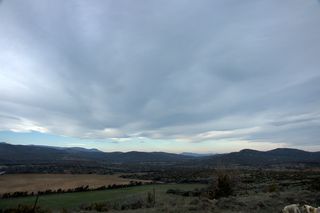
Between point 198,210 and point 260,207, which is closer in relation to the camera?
point 198,210

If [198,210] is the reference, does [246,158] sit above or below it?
above

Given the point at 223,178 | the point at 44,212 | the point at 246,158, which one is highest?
the point at 246,158

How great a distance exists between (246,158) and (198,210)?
615ft

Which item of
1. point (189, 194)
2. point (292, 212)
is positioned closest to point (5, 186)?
point (189, 194)

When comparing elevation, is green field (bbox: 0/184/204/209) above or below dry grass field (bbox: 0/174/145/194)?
below

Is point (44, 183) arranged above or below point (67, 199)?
above

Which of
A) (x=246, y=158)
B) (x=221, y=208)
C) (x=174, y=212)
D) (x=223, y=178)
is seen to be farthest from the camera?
(x=246, y=158)

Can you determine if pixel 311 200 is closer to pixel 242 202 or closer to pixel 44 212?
pixel 242 202

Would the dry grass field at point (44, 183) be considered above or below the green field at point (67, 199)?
above

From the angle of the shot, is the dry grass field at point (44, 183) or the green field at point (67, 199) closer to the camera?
the green field at point (67, 199)

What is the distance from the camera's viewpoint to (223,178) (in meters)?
32.8

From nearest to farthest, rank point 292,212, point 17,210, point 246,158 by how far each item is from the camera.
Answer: point 292,212 → point 17,210 → point 246,158

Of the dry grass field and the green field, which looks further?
the dry grass field

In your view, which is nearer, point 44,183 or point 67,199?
point 67,199
